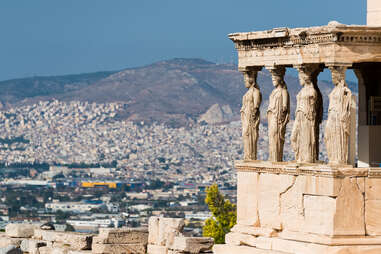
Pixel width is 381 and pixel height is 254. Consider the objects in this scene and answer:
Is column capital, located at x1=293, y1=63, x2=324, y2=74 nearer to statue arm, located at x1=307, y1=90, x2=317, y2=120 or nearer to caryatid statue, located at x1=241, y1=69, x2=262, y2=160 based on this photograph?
statue arm, located at x1=307, y1=90, x2=317, y2=120

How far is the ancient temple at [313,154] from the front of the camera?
57.0 feet

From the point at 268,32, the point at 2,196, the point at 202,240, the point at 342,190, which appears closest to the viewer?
the point at 342,190

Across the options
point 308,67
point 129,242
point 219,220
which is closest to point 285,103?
point 308,67

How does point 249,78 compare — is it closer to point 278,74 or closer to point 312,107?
point 278,74

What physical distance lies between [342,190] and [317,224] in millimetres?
614

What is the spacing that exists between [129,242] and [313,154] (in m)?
4.51

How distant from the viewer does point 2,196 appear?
177625mm

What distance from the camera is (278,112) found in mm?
18812

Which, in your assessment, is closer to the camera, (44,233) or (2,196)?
(44,233)

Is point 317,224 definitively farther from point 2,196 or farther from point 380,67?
point 2,196

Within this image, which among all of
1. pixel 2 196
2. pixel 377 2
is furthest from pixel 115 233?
pixel 2 196

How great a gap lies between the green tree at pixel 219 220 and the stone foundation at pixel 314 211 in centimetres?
2786

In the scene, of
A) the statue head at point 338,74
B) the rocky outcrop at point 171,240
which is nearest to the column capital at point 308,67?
the statue head at point 338,74

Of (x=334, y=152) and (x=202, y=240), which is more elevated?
(x=334, y=152)
